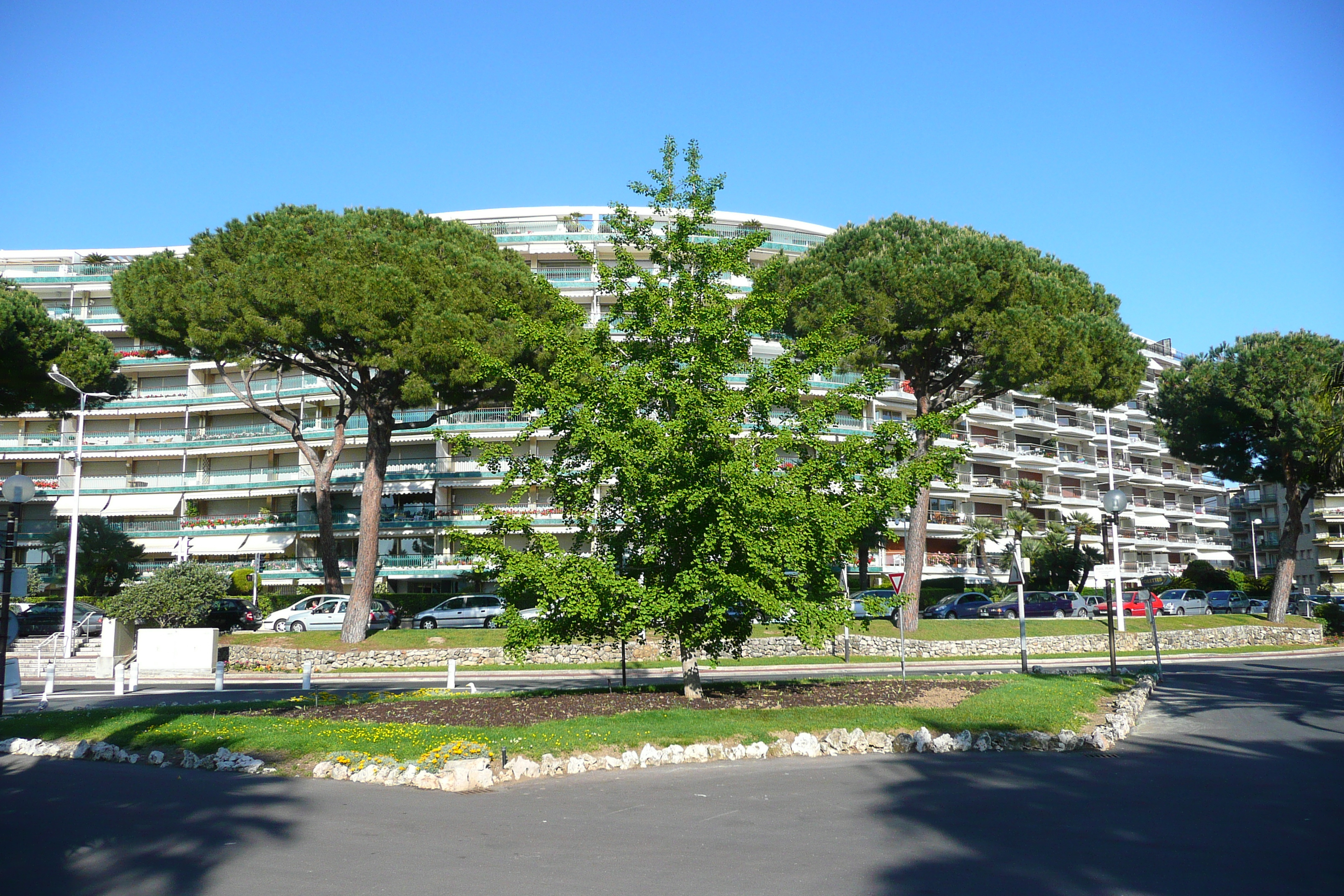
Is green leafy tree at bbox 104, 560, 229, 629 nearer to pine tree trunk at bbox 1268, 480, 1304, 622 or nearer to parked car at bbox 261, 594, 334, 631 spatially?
parked car at bbox 261, 594, 334, 631

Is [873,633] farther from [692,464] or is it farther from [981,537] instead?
[981,537]

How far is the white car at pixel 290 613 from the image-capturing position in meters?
38.3

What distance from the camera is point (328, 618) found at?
37.7 metres

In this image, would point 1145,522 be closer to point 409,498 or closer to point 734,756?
point 409,498

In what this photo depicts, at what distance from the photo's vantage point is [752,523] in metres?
14.4

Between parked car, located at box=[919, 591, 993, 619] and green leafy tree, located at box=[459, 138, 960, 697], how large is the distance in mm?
26580

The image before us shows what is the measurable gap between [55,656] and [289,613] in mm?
8513

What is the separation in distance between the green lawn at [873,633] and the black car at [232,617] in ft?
4.93

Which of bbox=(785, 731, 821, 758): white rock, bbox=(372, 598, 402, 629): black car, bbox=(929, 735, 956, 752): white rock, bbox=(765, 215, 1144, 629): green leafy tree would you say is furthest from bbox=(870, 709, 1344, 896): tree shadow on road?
bbox=(372, 598, 402, 629): black car

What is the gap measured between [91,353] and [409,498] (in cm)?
1996

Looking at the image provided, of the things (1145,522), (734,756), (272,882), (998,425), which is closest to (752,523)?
(734,756)

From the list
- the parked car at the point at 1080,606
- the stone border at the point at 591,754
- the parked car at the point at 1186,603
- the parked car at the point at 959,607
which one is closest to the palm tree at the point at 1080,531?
the parked car at the point at 1186,603

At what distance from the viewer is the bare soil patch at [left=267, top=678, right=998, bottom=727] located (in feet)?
46.7

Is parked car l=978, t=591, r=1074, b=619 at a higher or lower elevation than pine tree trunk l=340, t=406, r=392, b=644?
lower
